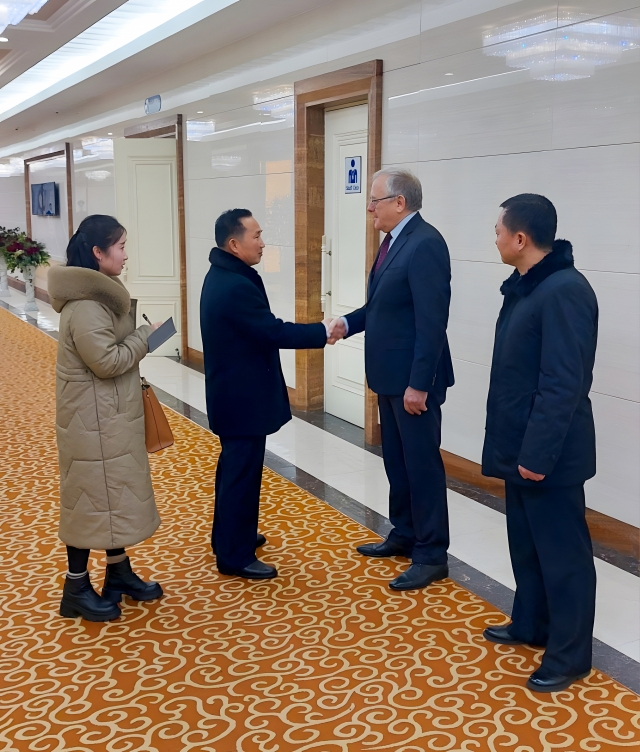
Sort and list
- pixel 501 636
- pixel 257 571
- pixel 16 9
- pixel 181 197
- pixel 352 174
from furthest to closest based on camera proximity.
A: pixel 181 197, pixel 16 9, pixel 352 174, pixel 257 571, pixel 501 636

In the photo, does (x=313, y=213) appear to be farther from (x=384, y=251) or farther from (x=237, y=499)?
(x=237, y=499)

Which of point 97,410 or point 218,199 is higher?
point 218,199

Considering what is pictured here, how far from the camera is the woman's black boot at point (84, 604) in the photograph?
3564mm

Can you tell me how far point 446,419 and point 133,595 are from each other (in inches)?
103

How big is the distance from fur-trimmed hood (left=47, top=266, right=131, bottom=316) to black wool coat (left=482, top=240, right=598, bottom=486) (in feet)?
5.11

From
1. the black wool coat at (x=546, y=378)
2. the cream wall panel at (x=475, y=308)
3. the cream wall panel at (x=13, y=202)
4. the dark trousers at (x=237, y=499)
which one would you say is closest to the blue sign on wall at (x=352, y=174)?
the cream wall panel at (x=475, y=308)

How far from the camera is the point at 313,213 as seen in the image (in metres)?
7.12

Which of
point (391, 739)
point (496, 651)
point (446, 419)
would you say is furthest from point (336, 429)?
point (391, 739)

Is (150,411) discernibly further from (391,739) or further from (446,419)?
(446,419)

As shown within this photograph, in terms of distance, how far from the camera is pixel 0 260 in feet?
55.2

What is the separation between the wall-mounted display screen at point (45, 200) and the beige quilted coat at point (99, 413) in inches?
564

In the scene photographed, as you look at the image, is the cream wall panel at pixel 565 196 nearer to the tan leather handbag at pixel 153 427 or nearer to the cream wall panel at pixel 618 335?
the cream wall panel at pixel 618 335

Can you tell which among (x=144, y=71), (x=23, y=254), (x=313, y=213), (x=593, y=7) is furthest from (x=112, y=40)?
(x=593, y=7)

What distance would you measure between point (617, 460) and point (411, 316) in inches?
57.1
